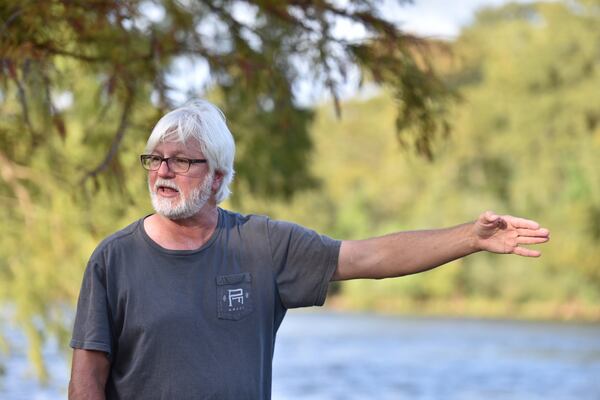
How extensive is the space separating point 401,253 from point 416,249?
0.04 m

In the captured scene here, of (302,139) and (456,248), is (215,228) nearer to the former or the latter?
(456,248)

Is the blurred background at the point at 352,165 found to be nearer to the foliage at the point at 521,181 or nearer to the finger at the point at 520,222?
the foliage at the point at 521,181

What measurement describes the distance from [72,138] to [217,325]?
9117 mm

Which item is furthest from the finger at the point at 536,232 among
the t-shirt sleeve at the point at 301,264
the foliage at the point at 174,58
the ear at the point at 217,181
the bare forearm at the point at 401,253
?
the foliage at the point at 174,58

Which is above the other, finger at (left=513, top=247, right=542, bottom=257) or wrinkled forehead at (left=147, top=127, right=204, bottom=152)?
A: wrinkled forehead at (left=147, top=127, right=204, bottom=152)

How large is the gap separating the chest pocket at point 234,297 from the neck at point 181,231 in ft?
0.35

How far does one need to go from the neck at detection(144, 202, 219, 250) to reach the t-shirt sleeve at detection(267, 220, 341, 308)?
154mm

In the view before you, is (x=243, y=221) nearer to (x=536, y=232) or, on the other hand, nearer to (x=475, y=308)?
(x=536, y=232)

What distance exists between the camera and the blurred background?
16.0ft

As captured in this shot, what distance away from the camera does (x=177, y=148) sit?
8.49 feet

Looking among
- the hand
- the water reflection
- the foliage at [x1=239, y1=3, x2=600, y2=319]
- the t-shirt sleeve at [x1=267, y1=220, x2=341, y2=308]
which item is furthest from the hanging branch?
the foliage at [x1=239, y1=3, x2=600, y2=319]

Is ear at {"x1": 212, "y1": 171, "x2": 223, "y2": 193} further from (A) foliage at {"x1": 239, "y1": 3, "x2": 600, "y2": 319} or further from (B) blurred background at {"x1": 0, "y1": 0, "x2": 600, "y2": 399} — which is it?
(A) foliage at {"x1": 239, "y1": 3, "x2": 600, "y2": 319}

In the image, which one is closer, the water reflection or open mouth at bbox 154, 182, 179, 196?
open mouth at bbox 154, 182, 179, 196

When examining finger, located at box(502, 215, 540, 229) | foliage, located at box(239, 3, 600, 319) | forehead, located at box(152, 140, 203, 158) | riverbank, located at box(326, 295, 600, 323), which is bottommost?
finger, located at box(502, 215, 540, 229)
